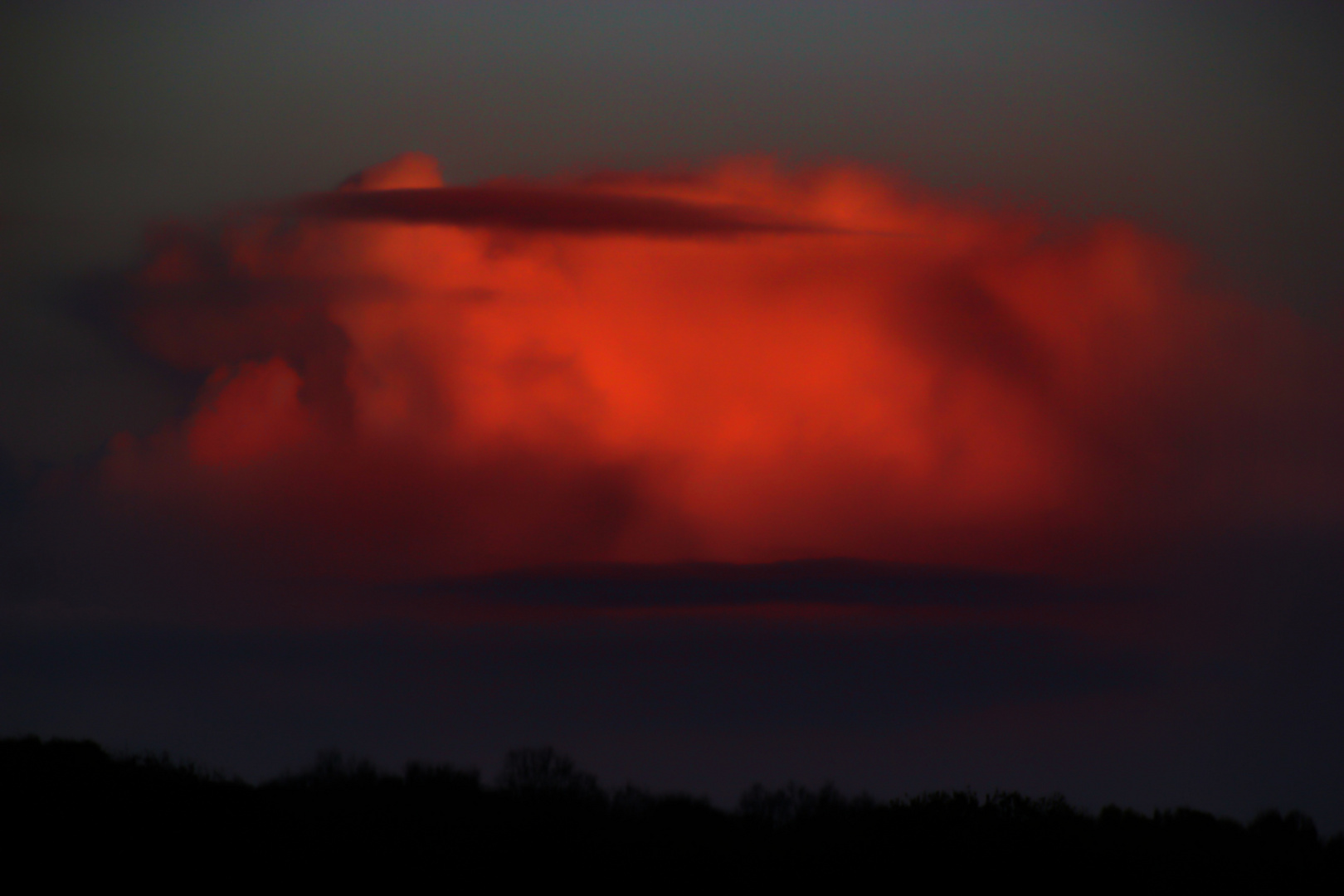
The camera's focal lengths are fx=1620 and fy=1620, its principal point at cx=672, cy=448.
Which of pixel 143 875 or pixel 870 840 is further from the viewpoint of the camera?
pixel 870 840

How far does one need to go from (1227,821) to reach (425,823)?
177 feet

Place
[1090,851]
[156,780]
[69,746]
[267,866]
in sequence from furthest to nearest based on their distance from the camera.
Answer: [69,746], [156,780], [1090,851], [267,866]

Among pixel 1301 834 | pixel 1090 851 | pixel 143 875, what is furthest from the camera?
pixel 1301 834

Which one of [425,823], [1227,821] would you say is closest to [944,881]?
[425,823]

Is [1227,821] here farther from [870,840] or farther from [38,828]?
[38,828]

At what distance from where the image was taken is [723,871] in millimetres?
60719

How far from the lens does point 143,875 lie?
5019 cm

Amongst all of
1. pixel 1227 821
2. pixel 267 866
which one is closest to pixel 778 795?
pixel 1227 821

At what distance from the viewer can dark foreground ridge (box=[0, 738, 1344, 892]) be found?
5388cm

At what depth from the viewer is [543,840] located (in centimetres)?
6278

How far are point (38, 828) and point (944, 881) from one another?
99.5 ft

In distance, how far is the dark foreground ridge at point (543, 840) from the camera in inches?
2121

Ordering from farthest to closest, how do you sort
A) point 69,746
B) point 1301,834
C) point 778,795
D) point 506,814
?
point 778,795
point 1301,834
point 69,746
point 506,814

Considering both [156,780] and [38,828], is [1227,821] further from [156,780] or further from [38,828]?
[38,828]
